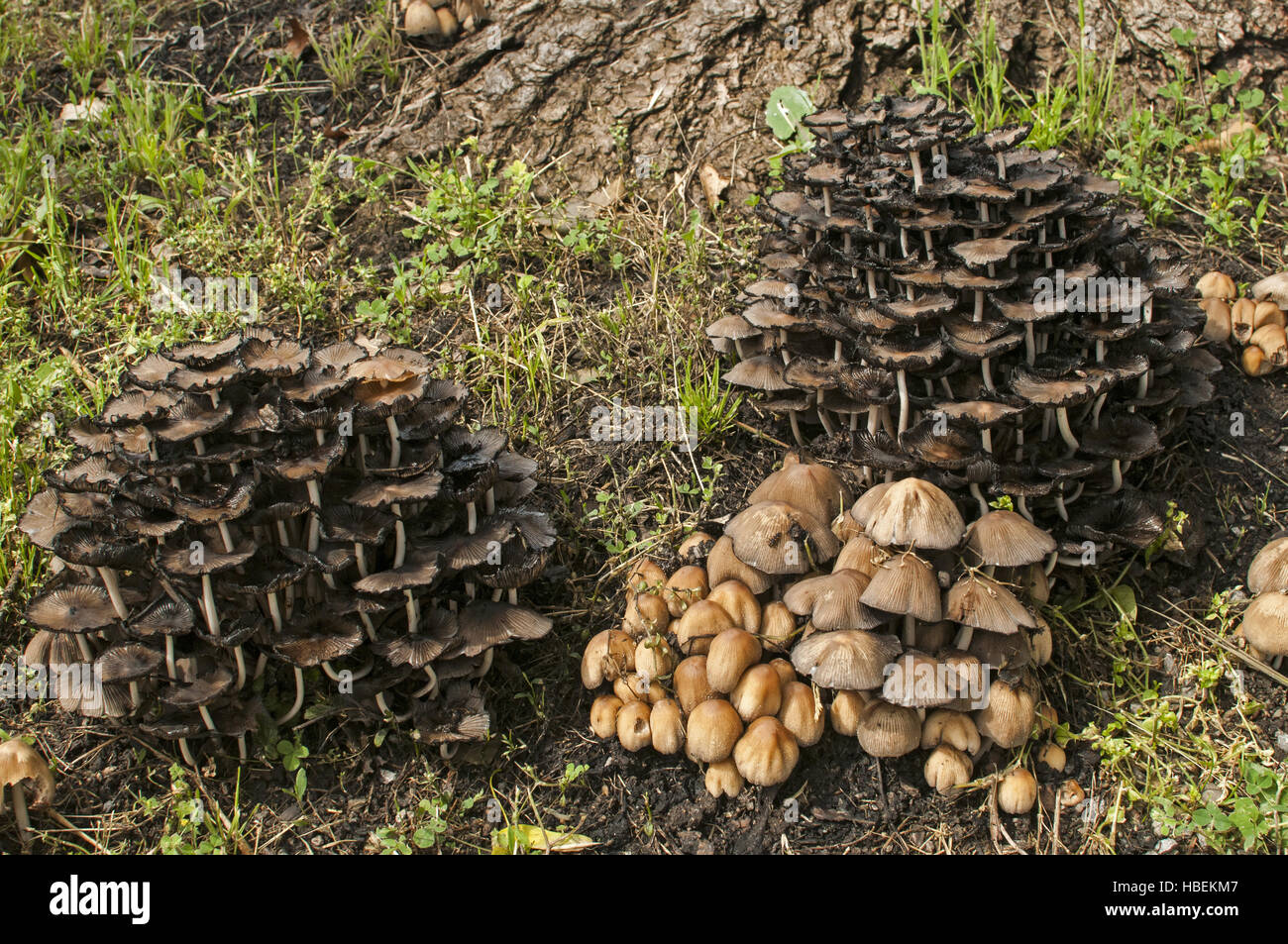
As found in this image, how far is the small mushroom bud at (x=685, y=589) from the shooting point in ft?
12.7

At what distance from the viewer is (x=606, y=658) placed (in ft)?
12.6

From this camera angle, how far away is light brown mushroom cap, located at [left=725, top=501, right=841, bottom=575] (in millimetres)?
3803

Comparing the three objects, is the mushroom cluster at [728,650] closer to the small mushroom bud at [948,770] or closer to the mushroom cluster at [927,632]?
the mushroom cluster at [927,632]

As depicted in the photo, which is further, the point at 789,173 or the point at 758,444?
the point at 758,444

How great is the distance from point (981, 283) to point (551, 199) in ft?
8.37

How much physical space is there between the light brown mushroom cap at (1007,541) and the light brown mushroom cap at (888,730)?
57 centimetres

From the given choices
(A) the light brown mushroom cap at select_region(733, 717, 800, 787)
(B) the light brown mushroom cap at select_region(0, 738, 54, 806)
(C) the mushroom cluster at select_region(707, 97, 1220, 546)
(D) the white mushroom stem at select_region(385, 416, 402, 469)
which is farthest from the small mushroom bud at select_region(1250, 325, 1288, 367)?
(B) the light brown mushroom cap at select_region(0, 738, 54, 806)

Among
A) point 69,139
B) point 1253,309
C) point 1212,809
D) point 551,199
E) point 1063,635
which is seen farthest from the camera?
point 69,139

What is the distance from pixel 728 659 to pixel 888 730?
0.55 meters

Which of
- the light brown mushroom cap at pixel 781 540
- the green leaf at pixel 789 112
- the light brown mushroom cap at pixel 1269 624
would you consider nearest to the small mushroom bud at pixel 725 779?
the light brown mushroom cap at pixel 781 540

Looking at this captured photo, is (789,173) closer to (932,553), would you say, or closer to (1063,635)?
(932,553)

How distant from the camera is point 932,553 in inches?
147

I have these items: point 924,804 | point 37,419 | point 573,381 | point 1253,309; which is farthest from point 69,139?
point 1253,309

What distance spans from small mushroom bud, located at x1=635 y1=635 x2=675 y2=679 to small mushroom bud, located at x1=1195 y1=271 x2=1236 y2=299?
9.35 feet
